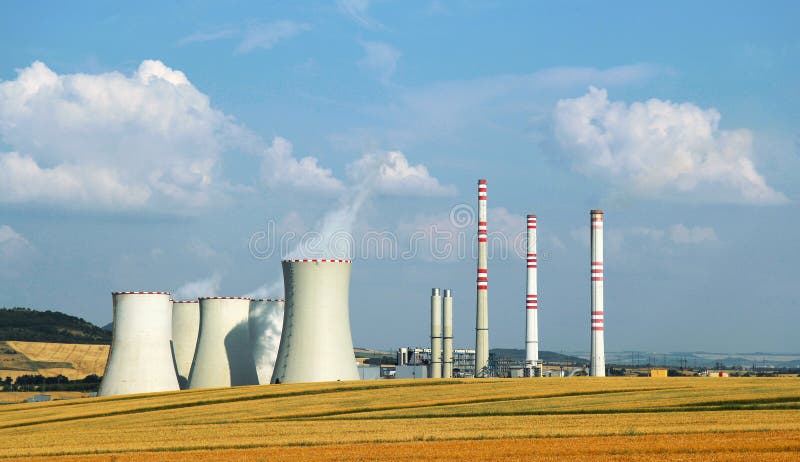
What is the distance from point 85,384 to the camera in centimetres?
8169

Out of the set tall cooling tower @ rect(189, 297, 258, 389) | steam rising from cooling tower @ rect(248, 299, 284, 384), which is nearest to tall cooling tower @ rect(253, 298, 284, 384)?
steam rising from cooling tower @ rect(248, 299, 284, 384)

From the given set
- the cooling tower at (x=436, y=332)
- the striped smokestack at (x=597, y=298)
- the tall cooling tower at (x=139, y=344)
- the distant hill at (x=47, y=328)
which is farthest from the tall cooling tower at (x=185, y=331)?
the distant hill at (x=47, y=328)

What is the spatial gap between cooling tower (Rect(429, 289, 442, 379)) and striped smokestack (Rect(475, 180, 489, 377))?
3817mm

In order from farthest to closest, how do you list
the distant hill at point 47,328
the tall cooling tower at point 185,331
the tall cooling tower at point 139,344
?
the distant hill at point 47,328 → the tall cooling tower at point 185,331 → the tall cooling tower at point 139,344

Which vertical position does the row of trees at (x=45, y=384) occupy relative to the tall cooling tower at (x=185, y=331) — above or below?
below

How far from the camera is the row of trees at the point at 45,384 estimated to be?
78.9 metres

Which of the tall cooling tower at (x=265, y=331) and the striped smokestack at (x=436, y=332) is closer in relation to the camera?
the tall cooling tower at (x=265, y=331)

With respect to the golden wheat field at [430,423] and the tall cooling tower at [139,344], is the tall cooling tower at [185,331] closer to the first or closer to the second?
the tall cooling tower at [139,344]

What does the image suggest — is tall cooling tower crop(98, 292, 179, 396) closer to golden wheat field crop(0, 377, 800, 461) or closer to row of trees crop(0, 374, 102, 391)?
golden wheat field crop(0, 377, 800, 461)

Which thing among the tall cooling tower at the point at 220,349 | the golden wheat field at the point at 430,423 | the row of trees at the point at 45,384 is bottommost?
the row of trees at the point at 45,384

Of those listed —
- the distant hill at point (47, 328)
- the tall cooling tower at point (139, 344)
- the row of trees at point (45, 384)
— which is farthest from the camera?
the distant hill at point (47, 328)

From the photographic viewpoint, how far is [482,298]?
62906 mm

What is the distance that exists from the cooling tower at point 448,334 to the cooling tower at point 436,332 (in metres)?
0.47

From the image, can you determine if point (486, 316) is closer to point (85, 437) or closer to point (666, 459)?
point (85, 437)
